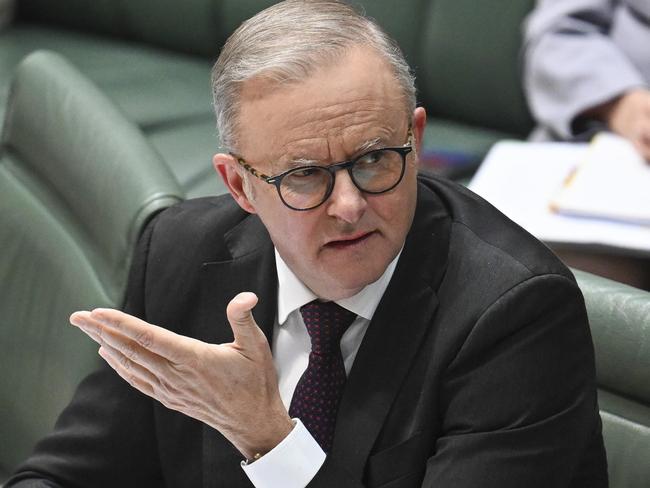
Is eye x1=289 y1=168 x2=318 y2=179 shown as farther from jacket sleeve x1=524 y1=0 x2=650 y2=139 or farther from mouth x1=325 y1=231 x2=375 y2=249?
jacket sleeve x1=524 y1=0 x2=650 y2=139

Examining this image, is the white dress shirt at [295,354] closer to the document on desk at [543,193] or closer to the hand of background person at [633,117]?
the document on desk at [543,193]

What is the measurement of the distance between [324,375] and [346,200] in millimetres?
193

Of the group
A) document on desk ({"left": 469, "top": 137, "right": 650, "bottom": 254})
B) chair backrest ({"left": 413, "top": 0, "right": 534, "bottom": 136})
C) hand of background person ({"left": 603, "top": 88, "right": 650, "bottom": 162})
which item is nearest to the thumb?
document on desk ({"left": 469, "top": 137, "right": 650, "bottom": 254})

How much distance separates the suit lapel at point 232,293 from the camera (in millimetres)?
1124

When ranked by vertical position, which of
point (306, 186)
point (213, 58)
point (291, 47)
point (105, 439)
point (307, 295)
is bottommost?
point (213, 58)

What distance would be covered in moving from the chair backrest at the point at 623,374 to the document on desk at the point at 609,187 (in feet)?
1.18

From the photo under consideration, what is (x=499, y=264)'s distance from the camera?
1.01 m

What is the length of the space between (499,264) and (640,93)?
835mm

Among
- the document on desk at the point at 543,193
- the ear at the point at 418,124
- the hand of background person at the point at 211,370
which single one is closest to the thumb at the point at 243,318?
the hand of background person at the point at 211,370

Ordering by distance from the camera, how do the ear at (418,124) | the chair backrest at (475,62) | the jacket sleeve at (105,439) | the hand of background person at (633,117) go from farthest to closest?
the chair backrest at (475,62)
the hand of background person at (633,117)
the jacket sleeve at (105,439)
the ear at (418,124)

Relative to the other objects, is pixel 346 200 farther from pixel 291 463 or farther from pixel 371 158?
pixel 291 463

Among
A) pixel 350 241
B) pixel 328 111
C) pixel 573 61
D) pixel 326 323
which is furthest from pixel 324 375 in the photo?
pixel 573 61

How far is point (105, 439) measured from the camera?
1.21 meters

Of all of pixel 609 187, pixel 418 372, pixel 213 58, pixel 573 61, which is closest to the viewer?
pixel 418 372
